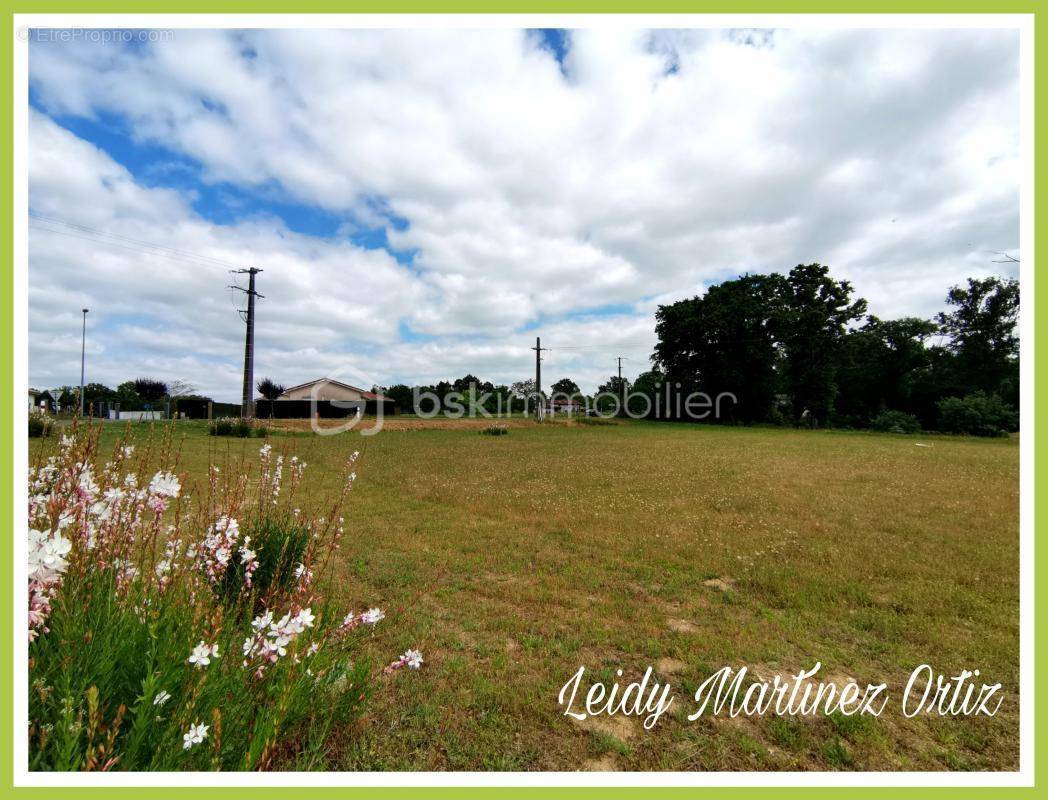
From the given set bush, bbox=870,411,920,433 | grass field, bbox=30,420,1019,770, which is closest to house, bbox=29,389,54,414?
grass field, bbox=30,420,1019,770

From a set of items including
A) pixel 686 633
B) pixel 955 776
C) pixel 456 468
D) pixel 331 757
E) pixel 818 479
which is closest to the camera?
pixel 955 776

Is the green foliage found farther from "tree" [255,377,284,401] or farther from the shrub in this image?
"tree" [255,377,284,401]

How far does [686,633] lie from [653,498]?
6.03 meters

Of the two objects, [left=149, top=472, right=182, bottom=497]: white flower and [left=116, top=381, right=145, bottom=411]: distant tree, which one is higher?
[left=116, top=381, right=145, bottom=411]: distant tree

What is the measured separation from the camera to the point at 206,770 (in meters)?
1.85

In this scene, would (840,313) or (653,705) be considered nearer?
(653,705)

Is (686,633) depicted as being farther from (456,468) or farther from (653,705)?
(456,468)

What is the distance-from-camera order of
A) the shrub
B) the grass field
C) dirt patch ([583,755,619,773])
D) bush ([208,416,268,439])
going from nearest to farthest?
the shrub → dirt patch ([583,755,619,773]) → the grass field → bush ([208,416,268,439])

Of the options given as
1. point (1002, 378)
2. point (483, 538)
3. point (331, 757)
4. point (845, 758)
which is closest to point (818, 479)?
point (483, 538)

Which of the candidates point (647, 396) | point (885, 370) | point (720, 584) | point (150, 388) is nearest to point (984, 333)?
point (885, 370)

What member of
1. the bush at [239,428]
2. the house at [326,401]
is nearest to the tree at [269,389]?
the house at [326,401]

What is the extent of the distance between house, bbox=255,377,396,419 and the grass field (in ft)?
129
